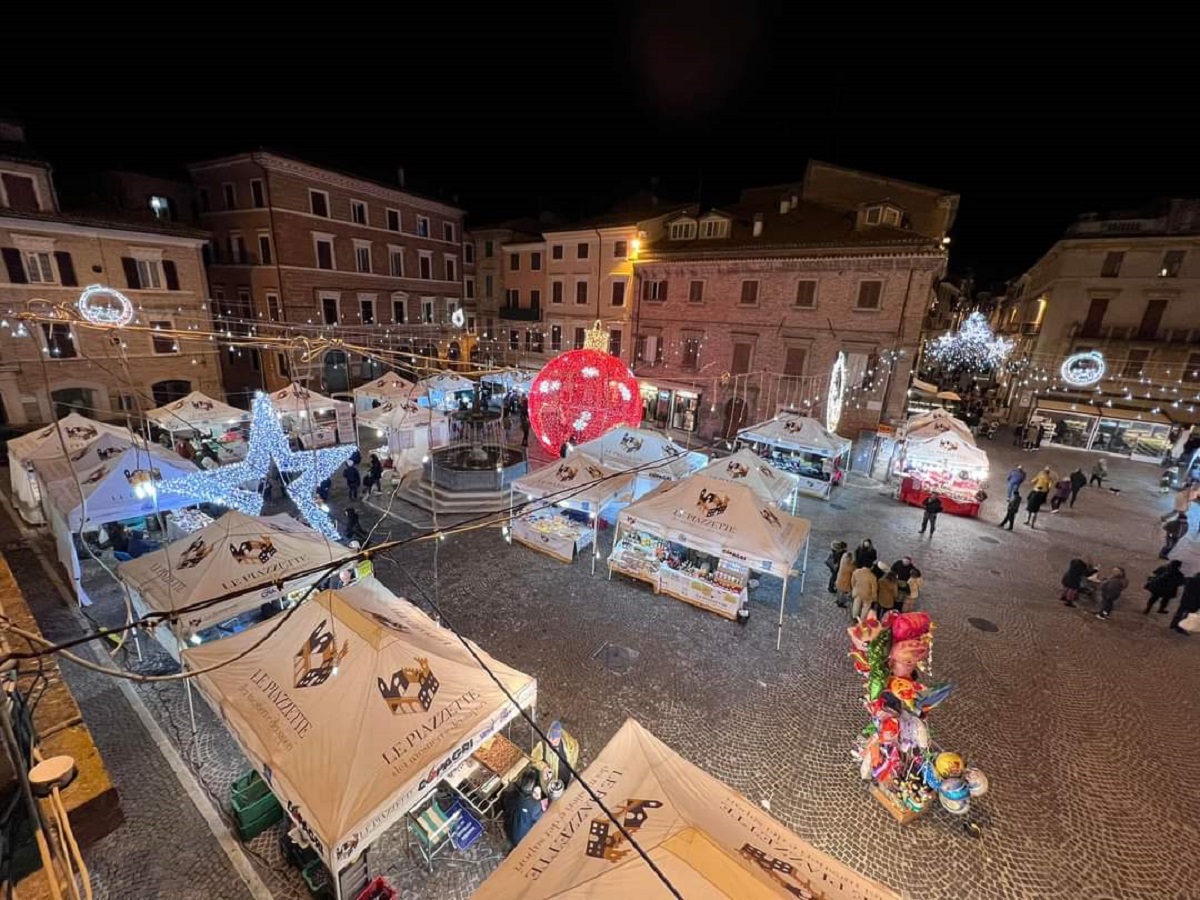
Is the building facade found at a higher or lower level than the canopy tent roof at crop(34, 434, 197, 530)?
higher

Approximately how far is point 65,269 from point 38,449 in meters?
11.8

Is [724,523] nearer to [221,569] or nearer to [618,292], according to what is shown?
[221,569]

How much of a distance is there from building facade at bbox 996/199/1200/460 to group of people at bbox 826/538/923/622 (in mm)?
18641

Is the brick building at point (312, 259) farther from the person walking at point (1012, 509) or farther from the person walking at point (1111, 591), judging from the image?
the person walking at point (1111, 591)

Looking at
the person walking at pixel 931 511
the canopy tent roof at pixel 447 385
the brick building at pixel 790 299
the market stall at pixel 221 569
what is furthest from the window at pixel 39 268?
the person walking at pixel 931 511

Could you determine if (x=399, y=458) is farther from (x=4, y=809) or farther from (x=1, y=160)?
(x=1, y=160)

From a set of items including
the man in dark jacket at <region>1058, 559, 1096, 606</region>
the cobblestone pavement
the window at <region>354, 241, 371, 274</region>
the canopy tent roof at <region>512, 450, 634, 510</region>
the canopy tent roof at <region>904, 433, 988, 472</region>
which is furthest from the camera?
the window at <region>354, 241, 371, 274</region>

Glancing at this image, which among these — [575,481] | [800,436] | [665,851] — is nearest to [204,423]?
[575,481]

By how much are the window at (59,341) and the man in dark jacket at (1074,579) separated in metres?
33.1

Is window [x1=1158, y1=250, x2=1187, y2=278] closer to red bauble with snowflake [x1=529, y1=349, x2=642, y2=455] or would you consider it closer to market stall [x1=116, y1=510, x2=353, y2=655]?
red bauble with snowflake [x1=529, y1=349, x2=642, y2=455]

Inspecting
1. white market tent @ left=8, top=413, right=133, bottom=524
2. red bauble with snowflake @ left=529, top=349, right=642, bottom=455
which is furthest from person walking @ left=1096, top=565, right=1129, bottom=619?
white market tent @ left=8, top=413, right=133, bottom=524

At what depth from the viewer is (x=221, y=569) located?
7.80 meters

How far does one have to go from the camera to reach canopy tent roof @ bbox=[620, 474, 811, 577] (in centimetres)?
977

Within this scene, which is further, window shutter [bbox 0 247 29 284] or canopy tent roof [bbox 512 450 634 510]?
window shutter [bbox 0 247 29 284]
